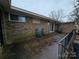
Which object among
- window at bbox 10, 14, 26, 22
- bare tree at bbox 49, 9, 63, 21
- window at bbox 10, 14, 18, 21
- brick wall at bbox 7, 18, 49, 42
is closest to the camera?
brick wall at bbox 7, 18, 49, 42

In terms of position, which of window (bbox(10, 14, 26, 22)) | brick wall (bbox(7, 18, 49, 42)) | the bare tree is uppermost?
the bare tree

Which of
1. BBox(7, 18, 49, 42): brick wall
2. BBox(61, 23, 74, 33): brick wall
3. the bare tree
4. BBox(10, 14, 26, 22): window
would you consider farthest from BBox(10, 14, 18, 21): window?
the bare tree

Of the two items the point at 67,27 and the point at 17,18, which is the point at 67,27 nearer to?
the point at 67,27

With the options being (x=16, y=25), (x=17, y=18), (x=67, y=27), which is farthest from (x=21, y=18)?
(x=67, y=27)

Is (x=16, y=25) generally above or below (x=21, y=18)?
below

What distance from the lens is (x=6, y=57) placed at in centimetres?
528

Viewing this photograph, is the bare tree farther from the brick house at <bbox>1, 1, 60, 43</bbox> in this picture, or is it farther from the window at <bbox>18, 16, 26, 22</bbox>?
the window at <bbox>18, 16, 26, 22</bbox>

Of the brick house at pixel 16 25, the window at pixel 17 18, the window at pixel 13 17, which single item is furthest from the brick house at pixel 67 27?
the window at pixel 13 17

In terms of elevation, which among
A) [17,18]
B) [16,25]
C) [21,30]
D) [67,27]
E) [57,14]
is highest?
[57,14]

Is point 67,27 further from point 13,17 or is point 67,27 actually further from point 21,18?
point 13,17

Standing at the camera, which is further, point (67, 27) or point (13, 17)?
point (67, 27)

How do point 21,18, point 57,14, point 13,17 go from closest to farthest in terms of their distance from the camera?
point 13,17 < point 21,18 < point 57,14

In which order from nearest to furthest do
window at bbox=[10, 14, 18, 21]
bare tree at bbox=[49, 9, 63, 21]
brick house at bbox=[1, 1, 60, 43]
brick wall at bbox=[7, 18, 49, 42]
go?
brick house at bbox=[1, 1, 60, 43] < brick wall at bbox=[7, 18, 49, 42] < window at bbox=[10, 14, 18, 21] < bare tree at bbox=[49, 9, 63, 21]

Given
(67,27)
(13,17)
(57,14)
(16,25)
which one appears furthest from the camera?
(57,14)
